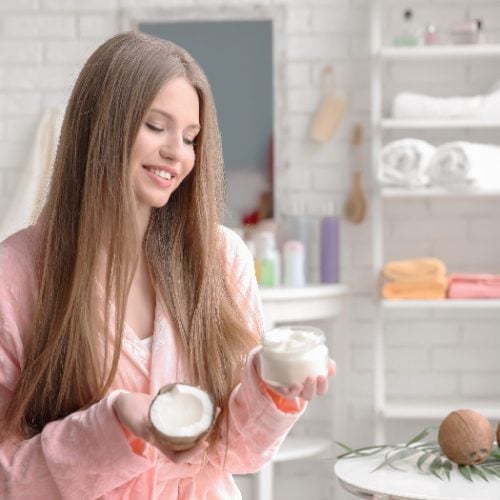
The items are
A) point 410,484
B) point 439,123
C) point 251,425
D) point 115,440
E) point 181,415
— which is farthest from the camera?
point 439,123

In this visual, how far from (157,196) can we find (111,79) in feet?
0.57

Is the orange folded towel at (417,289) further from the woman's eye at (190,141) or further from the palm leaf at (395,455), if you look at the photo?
the woman's eye at (190,141)

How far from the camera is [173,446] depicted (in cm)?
116

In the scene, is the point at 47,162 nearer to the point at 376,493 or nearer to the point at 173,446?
the point at 376,493

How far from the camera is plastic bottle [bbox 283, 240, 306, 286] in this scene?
352 cm

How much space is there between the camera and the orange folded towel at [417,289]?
3361mm

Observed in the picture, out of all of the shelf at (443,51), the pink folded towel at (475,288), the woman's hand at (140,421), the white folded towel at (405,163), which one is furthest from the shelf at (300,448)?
the woman's hand at (140,421)

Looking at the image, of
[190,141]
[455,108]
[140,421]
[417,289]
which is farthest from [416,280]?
[140,421]

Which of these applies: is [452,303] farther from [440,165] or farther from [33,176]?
[33,176]

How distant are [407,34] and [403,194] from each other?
1.91 ft

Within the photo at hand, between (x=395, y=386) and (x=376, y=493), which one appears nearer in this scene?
(x=376, y=493)

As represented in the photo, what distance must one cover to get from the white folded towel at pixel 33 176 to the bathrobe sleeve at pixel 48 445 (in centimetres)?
202

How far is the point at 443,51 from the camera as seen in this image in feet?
11.2

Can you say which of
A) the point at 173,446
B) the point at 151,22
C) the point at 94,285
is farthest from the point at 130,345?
the point at 151,22
